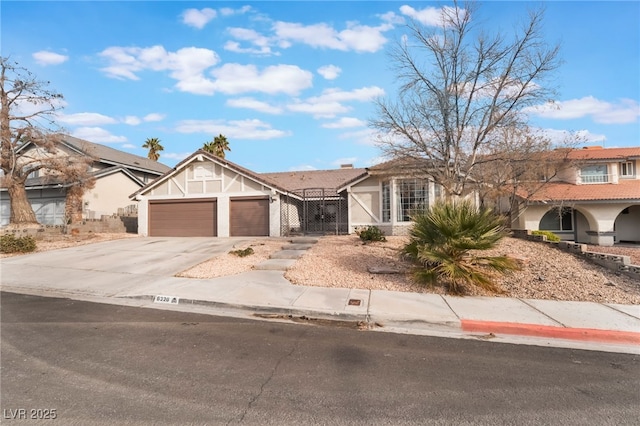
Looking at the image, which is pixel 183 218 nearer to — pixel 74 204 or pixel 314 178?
pixel 74 204

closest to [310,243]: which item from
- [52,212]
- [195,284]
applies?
[195,284]

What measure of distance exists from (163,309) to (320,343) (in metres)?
3.81

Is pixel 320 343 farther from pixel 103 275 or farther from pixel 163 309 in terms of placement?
pixel 103 275

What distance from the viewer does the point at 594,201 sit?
20297mm

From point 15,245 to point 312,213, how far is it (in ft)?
50.8

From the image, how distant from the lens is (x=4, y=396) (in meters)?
3.46

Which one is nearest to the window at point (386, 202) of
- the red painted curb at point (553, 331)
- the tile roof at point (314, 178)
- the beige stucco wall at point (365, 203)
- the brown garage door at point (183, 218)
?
the beige stucco wall at point (365, 203)

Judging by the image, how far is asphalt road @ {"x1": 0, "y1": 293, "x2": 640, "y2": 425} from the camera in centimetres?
321

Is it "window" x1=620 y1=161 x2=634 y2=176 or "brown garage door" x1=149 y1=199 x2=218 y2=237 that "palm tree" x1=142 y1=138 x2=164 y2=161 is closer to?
"brown garage door" x1=149 y1=199 x2=218 y2=237

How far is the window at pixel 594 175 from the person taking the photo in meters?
23.0

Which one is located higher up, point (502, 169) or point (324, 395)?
point (502, 169)

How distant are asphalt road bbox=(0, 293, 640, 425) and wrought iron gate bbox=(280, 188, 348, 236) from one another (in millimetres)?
14044

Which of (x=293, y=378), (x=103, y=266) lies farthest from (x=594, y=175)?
(x=103, y=266)

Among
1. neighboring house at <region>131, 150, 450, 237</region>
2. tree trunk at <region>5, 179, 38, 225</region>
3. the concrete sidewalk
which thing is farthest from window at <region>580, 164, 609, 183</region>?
tree trunk at <region>5, 179, 38, 225</region>
